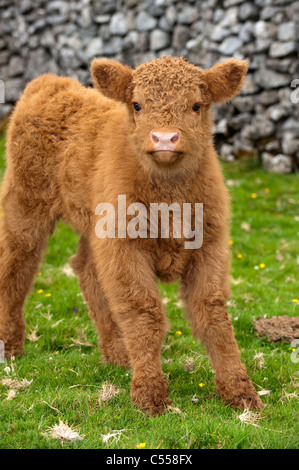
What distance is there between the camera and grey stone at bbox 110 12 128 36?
12.0 m

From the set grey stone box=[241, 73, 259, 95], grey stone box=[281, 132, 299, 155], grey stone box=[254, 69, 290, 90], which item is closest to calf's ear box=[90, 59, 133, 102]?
grey stone box=[281, 132, 299, 155]

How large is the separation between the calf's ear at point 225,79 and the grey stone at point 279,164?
6559 millimetres

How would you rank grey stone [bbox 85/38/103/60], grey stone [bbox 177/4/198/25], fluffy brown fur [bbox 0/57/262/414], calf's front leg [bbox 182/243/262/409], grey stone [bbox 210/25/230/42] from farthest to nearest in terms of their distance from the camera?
grey stone [bbox 85/38/103/60], grey stone [bbox 177/4/198/25], grey stone [bbox 210/25/230/42], calf's front leg [bbox 182/243/262/409], fluffy brown fur [bbox 0/57/262/414]

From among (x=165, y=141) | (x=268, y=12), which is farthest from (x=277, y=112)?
(x=165, y=141)

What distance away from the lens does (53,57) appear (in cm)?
1334

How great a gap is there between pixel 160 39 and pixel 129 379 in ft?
28.4

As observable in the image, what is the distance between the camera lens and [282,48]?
32.5 ft

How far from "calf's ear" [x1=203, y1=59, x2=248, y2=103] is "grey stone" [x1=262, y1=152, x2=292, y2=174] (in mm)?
6559

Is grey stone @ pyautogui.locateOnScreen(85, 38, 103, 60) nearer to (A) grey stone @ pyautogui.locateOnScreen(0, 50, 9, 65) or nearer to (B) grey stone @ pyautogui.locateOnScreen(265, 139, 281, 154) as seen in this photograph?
(A) grey stone @ pyautogui.locateOnScreen(0, 50, 9, 65)

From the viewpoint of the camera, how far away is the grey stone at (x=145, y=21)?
11570 millimetres

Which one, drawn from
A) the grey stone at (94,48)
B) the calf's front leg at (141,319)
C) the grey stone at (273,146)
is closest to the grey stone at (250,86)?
the grey stone at (273,146)

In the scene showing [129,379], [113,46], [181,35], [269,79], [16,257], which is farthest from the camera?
[113,46]

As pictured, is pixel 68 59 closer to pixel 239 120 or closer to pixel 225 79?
pixel 239 120

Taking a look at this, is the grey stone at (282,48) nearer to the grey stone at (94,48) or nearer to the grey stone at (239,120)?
the grey stone at (239,120)
